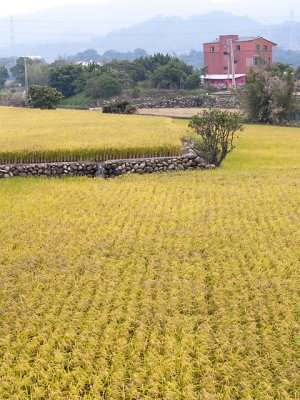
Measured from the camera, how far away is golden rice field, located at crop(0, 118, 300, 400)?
5.89m

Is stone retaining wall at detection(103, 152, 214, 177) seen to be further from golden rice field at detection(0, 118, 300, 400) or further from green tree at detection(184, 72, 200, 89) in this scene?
green tree at detection(184, 72, 200, 89)

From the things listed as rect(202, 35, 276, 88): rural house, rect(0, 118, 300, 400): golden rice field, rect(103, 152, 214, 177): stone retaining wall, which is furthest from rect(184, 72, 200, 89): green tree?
rect(0, 118, 300, 400): golden rice field

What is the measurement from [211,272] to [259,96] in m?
30.6

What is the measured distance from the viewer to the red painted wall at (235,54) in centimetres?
7844

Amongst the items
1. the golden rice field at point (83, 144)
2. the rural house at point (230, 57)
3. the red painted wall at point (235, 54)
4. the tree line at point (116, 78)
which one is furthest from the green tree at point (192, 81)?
the golden rice field at point (83, 144)

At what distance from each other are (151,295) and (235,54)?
79330mm

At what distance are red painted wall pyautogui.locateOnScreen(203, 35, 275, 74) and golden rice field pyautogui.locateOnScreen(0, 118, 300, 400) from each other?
69417 millimetres

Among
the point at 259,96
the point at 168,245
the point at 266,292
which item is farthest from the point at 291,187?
the point at 259,96

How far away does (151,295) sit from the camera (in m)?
7.85

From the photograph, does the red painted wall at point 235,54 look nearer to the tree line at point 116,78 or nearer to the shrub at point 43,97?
the tree line at point 116,78

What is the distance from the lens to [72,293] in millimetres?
7977

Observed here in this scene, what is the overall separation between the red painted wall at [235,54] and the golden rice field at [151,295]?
69417 mm

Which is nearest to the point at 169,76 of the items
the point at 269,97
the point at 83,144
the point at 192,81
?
the point at 192,81

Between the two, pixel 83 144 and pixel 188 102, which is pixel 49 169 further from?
pixel 188 102
